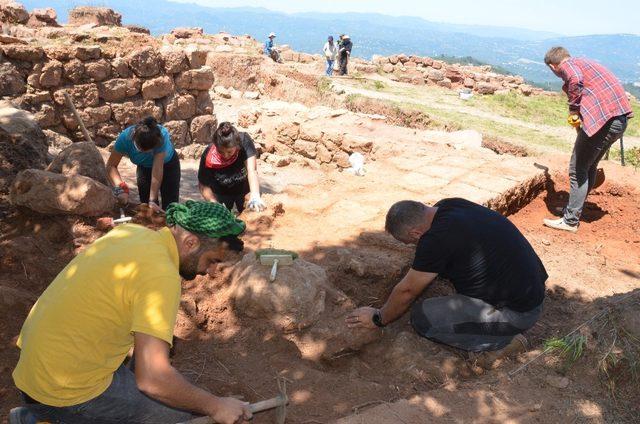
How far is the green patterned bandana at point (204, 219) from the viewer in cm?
198

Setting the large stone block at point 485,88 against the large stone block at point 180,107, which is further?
the large stone block at point 485,88

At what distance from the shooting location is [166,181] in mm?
4707

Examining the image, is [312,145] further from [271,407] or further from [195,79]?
[271,407]

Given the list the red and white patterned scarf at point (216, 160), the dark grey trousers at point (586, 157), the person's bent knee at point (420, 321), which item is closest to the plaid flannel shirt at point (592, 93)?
the dark grey trousers at point (586, 157)

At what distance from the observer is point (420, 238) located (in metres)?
2.90

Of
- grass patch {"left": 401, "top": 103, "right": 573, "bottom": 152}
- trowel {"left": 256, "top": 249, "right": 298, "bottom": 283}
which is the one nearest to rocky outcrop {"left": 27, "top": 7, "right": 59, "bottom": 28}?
grass patch {"left": 401, "top": 103, "right": 573, "bottom": 152}

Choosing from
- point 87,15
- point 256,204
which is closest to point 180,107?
point 256,204

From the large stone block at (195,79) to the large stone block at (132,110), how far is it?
2.18ft

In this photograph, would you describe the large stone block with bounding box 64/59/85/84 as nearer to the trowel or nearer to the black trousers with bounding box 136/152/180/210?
the black trousers with bounding box 136/152/180/210

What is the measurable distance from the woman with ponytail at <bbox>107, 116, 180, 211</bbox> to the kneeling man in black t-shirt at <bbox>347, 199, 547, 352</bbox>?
2.36 m

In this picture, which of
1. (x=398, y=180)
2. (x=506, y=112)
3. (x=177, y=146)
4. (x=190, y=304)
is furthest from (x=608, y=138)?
(x=506, y=112)

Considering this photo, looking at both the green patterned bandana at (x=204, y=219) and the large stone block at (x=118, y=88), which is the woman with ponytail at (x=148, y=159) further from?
the large stone block at (x=118, y=88)

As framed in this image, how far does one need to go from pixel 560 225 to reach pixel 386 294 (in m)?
2.72

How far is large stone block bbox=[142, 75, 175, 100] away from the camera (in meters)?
7.99
